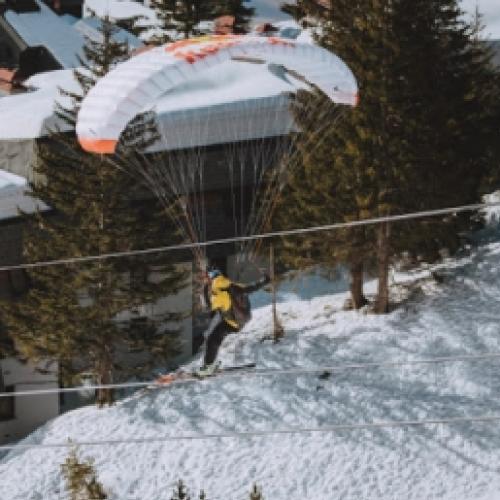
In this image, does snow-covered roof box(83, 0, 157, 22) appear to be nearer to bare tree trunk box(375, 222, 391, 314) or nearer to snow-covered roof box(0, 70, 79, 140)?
snow-covered roof box(0, 70, 79, 140)

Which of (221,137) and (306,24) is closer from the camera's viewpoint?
(306,24)

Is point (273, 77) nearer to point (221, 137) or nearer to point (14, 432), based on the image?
point (221, 137)

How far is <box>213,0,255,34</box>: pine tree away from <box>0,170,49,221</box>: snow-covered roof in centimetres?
1986

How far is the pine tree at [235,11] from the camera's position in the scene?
43.2 metres

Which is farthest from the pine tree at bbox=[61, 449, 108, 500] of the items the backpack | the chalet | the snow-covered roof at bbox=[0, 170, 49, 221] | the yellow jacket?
the chalet

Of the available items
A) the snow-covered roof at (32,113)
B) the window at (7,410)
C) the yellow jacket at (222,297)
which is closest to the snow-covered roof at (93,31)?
the snow-covered roof at (32,113)

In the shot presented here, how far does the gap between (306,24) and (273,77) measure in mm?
6737

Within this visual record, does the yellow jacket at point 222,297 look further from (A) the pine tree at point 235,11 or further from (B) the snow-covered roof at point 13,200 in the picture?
(A) the pine tree at point 235,11

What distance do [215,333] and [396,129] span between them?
832cm

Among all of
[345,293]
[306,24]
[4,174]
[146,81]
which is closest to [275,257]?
[345,293]

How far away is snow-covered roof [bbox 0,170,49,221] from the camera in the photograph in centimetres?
2389

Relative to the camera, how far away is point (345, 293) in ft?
86.8

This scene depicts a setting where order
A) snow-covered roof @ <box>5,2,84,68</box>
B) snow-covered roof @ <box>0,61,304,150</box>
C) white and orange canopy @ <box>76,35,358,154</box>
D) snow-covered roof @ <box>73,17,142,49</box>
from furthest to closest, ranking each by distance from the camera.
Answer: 1. snow-covered roof @ <box>73,17,142,49</box>
2. snow-covered roof @ <box>5,2,84,68</box>
3. snow-covered roof @ <box>0,61,304,150</box>
4. white and orange canopy @ <box>76,35,358,154</box>

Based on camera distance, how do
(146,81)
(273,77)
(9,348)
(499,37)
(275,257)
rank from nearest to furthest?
(146,81) → (9,348) → (275,257) → (273,77) → (499,37)
